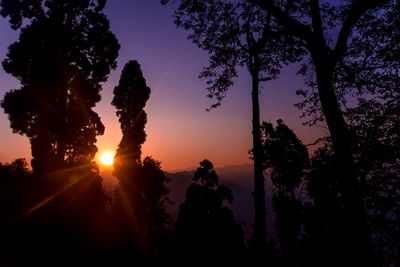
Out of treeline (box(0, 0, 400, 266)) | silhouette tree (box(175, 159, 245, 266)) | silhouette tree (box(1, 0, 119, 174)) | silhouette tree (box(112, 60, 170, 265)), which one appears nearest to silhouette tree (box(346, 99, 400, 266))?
treeline (box(0, 0, 400, 266))

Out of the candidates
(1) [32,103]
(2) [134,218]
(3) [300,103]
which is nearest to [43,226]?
(1) [32,103]

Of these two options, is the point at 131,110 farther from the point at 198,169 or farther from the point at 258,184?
the point at 258,184

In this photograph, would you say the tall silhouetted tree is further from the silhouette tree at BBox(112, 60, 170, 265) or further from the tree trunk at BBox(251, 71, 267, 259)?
the tree trunk at BBox(251, 71, 267, 259)

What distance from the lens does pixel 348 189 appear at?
28.4ft

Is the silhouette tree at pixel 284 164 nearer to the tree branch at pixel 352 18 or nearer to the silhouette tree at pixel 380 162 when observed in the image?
the silhouette tree at pixel 380 162

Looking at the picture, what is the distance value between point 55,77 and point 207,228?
1405 cm

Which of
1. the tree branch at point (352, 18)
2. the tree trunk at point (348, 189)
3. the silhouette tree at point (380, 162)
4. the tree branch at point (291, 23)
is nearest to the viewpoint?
the tree trunk at point (348, 189)

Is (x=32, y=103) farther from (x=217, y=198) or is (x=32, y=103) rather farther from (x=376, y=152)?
(x=376, y=152)

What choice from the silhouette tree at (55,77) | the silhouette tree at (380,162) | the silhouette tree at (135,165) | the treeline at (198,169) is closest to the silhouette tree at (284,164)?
the treeline at (198,169)

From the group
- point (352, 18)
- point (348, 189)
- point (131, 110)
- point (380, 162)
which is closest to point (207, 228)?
point (380, 162)

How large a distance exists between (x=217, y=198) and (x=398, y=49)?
574 inches

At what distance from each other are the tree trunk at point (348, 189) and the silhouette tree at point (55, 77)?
701 inches

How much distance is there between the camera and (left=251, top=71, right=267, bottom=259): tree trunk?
1501cm

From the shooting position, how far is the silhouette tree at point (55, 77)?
23.0m
